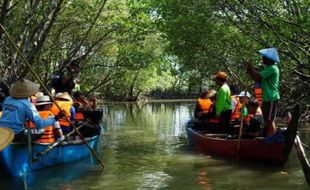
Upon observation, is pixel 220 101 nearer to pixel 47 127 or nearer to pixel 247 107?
pixel 247 107

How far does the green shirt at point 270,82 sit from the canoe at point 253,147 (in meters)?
0.74

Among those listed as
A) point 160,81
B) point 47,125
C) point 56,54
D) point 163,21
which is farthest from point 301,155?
point 160,81

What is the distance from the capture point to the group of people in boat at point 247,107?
28.3 ft

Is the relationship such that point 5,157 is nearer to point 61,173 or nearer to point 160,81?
point 61,173

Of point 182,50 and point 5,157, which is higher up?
point 182,50

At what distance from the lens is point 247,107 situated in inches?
398

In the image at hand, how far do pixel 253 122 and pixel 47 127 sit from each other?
156 inches

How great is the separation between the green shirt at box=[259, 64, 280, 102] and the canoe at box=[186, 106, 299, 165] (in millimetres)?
737

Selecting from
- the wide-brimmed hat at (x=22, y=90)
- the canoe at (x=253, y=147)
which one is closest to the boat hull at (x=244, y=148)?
the canoe at (x=253, y=147)

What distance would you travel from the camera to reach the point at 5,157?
24.7ft

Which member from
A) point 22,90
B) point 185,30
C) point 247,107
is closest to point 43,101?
point 22,90

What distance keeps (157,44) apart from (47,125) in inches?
928

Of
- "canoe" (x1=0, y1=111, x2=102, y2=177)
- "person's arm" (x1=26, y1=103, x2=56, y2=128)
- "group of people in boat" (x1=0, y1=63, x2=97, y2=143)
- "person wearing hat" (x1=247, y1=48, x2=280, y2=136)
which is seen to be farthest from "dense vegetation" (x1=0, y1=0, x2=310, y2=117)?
"canoe" (x1=0, y1=111, x2=102, y2=177)

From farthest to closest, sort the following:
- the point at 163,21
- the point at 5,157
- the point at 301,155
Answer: the point at 163,21 < the point at 5,157 < the point at 301,155
